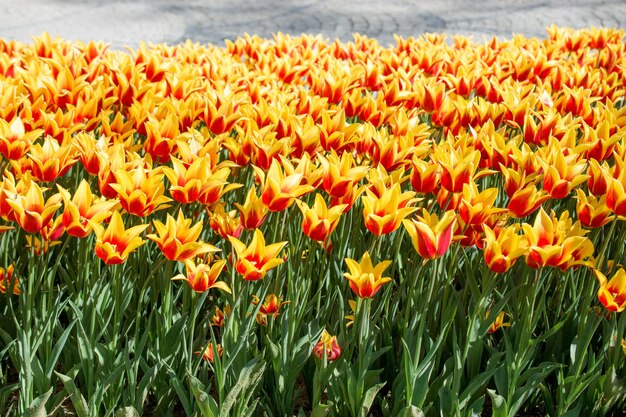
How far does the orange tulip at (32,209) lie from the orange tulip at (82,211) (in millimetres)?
38

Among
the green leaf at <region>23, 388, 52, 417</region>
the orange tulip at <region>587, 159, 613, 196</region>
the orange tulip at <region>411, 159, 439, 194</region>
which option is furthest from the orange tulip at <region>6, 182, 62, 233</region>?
the orange tulip at <region>587, 159, 613, 196</region>

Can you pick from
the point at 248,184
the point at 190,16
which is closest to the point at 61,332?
the point at 248,184

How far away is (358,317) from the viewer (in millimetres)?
2025

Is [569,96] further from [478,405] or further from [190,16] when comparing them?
[190,16]

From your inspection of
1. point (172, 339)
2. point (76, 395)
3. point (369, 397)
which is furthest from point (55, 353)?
point (369, 397)

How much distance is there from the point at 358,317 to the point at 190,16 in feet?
27.9

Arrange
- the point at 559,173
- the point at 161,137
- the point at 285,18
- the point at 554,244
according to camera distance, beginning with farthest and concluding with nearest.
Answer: the point at 285,18
the point at 161,137
the point at 559,173
the point at 554,244

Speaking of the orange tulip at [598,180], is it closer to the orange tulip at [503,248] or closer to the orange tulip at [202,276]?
the orange tulip at [503,248]

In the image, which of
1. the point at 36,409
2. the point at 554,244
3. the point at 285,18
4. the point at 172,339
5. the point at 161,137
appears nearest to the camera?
the point at 36,409

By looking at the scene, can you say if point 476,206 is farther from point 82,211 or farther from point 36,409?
point 36,409

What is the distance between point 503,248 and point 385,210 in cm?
30

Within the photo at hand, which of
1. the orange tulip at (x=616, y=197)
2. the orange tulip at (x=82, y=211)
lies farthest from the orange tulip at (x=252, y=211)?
the orange tulip at (x=616, y=197)

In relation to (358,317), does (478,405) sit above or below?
below

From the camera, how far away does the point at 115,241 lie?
190 centimetres
